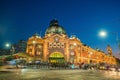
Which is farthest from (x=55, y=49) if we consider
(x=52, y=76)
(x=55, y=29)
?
(x=52, y=76)

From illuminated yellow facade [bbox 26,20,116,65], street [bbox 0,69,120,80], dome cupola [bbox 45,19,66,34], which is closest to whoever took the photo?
street [bbox 0,69,120,80]

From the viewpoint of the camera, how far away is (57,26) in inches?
4316

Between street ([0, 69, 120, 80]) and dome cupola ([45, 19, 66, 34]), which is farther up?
dome cupola ([45, 19, 66, 34])

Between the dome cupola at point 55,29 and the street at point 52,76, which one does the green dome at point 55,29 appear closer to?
the dome cupola at point 55,29

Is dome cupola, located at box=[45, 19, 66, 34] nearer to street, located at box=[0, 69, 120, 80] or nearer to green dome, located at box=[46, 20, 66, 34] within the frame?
green dome, located at box=[46, 20, 66, 34]

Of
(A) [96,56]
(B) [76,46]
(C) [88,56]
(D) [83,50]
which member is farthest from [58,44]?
(A) [96,56]

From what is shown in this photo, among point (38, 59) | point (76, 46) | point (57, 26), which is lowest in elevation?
point (38, 59)

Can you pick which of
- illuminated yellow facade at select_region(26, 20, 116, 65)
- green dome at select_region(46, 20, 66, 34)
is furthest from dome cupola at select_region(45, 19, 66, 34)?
illuminated yellow facade at select_region(26, 20, 116, 65)

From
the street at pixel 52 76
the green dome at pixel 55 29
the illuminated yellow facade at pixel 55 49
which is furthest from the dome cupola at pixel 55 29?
the street at pixel 52 76

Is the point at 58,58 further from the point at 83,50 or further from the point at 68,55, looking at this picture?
the point at 83,50

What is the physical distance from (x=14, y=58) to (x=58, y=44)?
97.5 ft

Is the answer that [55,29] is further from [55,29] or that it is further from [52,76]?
[52,76]

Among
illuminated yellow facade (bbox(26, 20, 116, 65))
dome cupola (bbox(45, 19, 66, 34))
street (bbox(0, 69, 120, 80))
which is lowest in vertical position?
street (bbox(0, 69, 120, 80))

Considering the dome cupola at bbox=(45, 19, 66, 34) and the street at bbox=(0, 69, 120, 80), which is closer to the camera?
the street at bbox=(0, 69, 120, 80)
